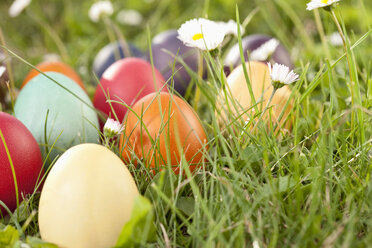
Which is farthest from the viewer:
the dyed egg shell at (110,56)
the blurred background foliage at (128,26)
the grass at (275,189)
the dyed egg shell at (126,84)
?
the blurred background foliage at (128,26)

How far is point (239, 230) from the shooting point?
0.62 metres

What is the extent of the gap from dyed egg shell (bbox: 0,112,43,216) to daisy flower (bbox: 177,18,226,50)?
13.7 inches

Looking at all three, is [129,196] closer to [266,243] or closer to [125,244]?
[125,244]

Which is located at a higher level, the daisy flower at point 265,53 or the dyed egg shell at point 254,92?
the daisy flower at point 265,53

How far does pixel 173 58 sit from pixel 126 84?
12.1 inches

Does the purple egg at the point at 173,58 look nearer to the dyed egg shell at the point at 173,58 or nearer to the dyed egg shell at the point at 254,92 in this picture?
the dyed egg shell at the point at 173,58

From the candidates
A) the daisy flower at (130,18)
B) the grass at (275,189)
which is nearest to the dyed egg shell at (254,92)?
the grass at (275,189)

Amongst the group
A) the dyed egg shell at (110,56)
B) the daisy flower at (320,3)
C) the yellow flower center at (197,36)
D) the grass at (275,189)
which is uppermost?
the yellow flower center at (197,36)

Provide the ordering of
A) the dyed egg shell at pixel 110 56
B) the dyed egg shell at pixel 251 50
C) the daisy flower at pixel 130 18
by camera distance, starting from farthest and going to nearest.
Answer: the daisy flower at pixel 130 18, the dyed egg shell at pixel 110 56, the dyed egg shell at pixel 251 50

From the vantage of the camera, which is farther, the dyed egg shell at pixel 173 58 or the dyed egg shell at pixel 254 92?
the dyed egg shell at pixel 173 58

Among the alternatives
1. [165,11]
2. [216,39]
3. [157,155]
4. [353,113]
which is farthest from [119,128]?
[165,11]

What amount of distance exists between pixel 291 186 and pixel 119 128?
32 cm

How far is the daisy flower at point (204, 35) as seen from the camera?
0.80 m

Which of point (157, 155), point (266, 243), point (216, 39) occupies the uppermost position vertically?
point (216, 39)
